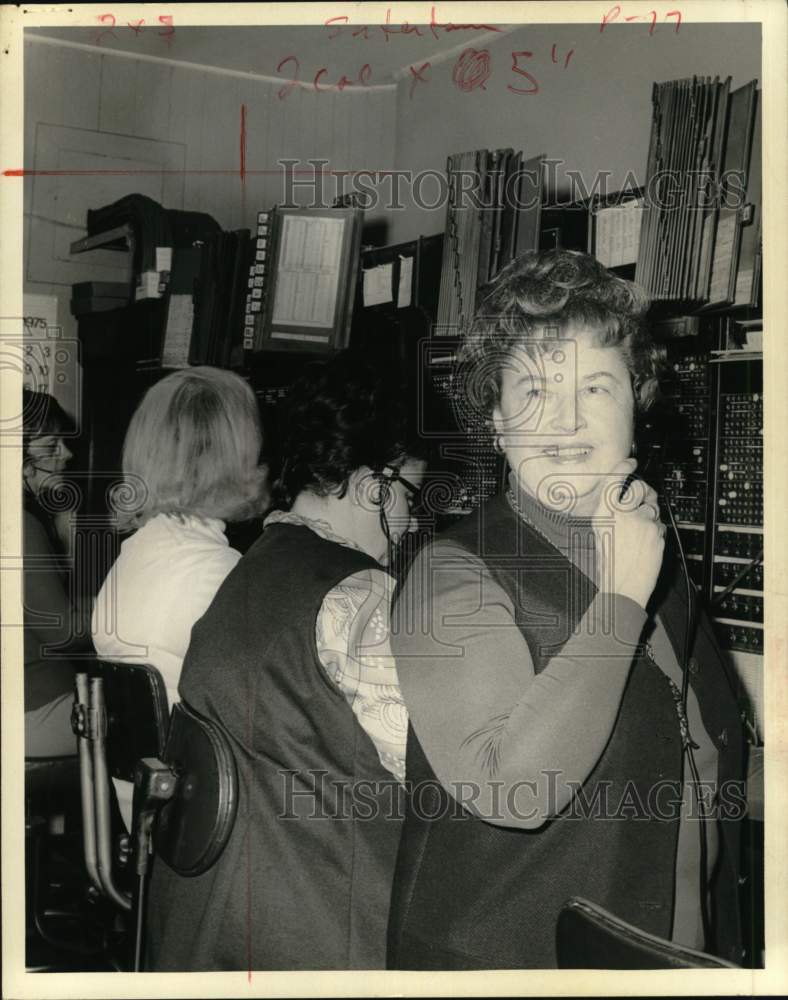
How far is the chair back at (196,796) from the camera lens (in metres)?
1.68

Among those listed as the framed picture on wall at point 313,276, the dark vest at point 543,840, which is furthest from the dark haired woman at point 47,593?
the dark vest at point 543,840

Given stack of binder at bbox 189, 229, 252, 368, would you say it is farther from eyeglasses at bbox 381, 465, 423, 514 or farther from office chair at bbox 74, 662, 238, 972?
office chair at bbox 74, 662, 238, 972

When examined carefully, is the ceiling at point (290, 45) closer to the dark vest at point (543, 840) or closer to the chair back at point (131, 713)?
the dark vest at point (543, 840)

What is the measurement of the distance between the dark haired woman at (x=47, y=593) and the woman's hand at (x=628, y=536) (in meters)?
0.95

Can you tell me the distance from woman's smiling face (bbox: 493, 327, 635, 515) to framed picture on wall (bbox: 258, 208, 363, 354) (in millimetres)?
341

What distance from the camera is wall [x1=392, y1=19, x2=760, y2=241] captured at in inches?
67.6

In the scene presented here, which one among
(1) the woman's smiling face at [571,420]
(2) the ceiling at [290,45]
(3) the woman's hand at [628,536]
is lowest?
(3) the woman's hand at [628,536]

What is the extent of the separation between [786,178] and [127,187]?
120cm

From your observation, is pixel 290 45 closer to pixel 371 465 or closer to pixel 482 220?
pixel 482 220

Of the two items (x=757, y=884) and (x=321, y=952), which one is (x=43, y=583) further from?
(x=757, y=884)

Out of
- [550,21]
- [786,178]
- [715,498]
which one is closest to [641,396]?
[715,498]

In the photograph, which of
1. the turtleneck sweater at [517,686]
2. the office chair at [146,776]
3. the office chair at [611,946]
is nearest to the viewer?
the office chair at [611,946]

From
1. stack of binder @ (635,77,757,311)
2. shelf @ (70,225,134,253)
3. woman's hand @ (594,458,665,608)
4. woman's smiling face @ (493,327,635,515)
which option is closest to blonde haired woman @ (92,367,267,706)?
shelf @ (70,225,134,253)

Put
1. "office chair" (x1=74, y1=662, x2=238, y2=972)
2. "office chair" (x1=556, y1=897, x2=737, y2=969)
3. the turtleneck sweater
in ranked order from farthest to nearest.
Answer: "office chair" (x1=74, y1=662, x2=238, y2=972), the turtleneck sweater, "office chair" (x1=556, y1=897, x2=737, y2=969)
